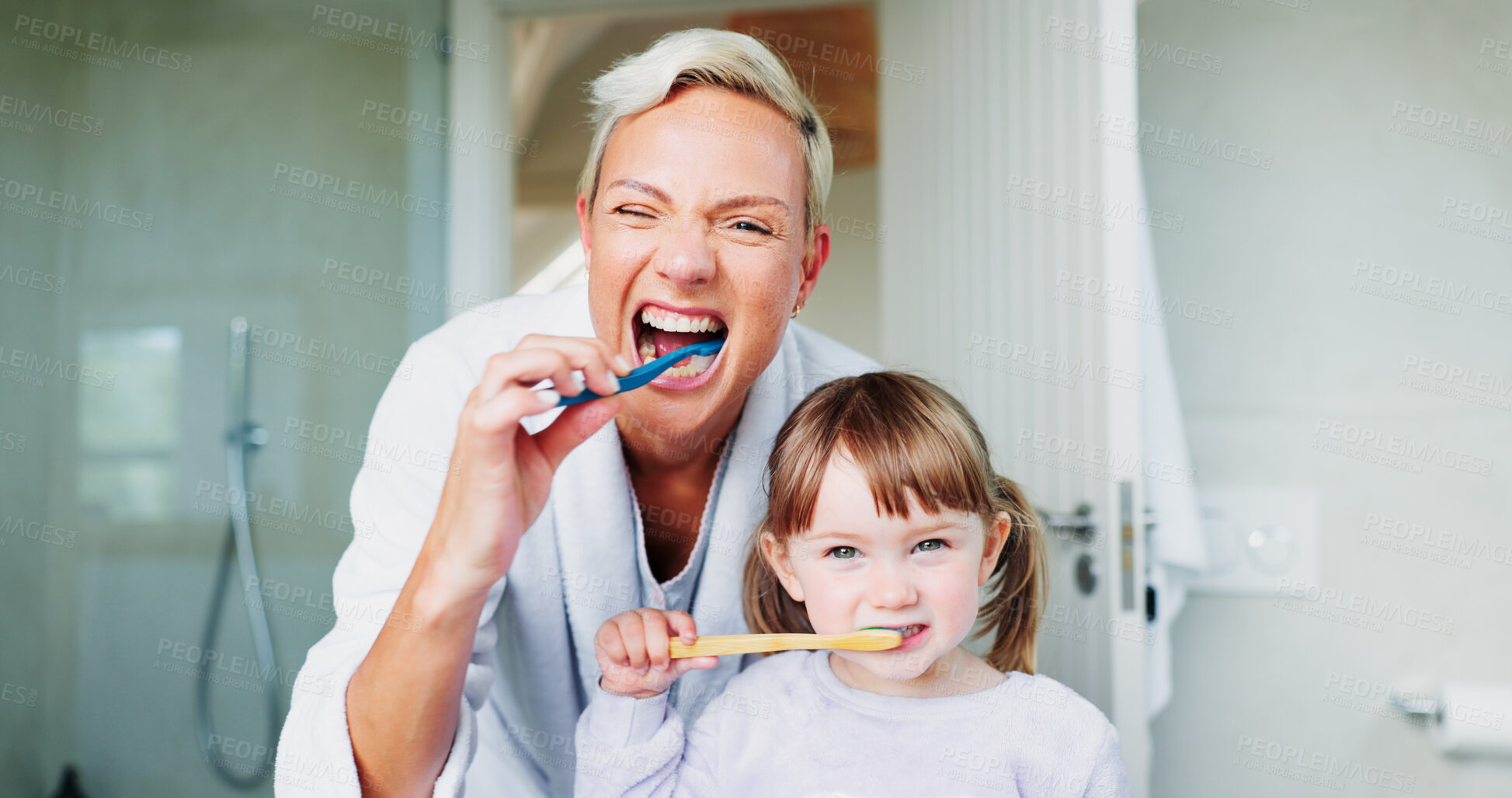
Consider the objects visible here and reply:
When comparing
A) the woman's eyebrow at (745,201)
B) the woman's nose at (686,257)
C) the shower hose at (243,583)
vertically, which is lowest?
the shower hose at (243,583)

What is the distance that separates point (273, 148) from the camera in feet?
5.98

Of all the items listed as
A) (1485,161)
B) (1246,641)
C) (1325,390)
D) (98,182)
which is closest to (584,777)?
(1246,641)

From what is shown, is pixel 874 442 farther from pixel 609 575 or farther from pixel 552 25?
pixel 552 25

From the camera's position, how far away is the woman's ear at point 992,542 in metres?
0.92

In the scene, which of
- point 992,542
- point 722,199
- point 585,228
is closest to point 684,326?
point 722,199

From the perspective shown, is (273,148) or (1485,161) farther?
(273,148)

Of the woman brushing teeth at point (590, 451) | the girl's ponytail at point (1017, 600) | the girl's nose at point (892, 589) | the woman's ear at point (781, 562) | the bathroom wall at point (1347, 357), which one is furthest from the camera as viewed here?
the bathroom wall at point (1347, 357)

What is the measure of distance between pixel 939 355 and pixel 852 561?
883 mm

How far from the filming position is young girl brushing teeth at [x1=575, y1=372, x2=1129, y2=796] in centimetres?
84

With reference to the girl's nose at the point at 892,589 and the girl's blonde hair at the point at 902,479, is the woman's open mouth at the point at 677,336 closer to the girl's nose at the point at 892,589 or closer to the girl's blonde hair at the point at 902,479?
the girl's blonde hair at the point at 902,479

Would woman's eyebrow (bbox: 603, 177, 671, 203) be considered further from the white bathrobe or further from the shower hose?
the shower hose

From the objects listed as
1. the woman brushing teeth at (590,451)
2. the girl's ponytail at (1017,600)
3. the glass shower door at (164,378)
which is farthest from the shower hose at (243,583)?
the girl's ponytail at (1017,600)

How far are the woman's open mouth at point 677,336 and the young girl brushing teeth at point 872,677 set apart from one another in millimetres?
123

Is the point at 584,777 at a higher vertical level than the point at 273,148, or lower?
lower
